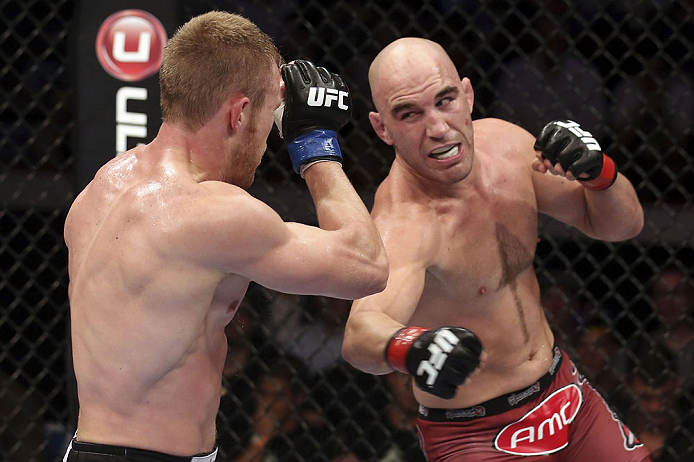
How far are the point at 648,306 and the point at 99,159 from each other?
165 centimetres

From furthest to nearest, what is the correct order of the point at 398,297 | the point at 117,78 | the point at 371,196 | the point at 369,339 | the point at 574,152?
the point at 371,196 → the point at 117,78 → the point at 574,152 → the point at 398,297 → the point at 369,339

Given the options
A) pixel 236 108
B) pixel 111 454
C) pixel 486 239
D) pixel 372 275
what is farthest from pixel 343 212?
pixel 486 239

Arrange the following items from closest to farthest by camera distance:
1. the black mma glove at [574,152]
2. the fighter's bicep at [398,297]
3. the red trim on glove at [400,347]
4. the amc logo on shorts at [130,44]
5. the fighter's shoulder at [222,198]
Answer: the fighter's shoulder at [222,198] < the red trim on glove at [400,347] < the fighter's bicep at [398,297] < the black mma glove at [574,152] < the amc logo on shorts at [130,44]

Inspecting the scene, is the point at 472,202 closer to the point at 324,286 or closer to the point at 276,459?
the point at 324,286

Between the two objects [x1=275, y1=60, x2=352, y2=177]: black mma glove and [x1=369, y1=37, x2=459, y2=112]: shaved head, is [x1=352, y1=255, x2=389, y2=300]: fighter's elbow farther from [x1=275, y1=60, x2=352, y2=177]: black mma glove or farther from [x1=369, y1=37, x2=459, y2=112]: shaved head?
[x1=369, y1=37, x2=459, y2=112]: shaved head

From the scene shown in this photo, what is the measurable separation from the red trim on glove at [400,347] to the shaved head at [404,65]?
1.86ft

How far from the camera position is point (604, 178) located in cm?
175

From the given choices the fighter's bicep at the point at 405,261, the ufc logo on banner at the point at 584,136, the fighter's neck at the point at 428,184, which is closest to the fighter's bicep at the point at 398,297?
the fighter's bicep at the point at 405,261

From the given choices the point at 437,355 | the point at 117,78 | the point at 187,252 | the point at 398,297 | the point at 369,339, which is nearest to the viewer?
the point at 187,252

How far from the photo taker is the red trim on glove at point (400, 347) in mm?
1343

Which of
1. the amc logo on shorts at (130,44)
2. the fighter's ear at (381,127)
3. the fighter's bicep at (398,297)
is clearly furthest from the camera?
the amc logo on shorts at (130,44)

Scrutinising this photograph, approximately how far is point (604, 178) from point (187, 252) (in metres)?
0.94

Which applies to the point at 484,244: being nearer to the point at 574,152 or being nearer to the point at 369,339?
the point at 574,152

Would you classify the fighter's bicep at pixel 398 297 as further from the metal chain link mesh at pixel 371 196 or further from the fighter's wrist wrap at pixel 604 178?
the metal chain link mesh at pixel 371 196
